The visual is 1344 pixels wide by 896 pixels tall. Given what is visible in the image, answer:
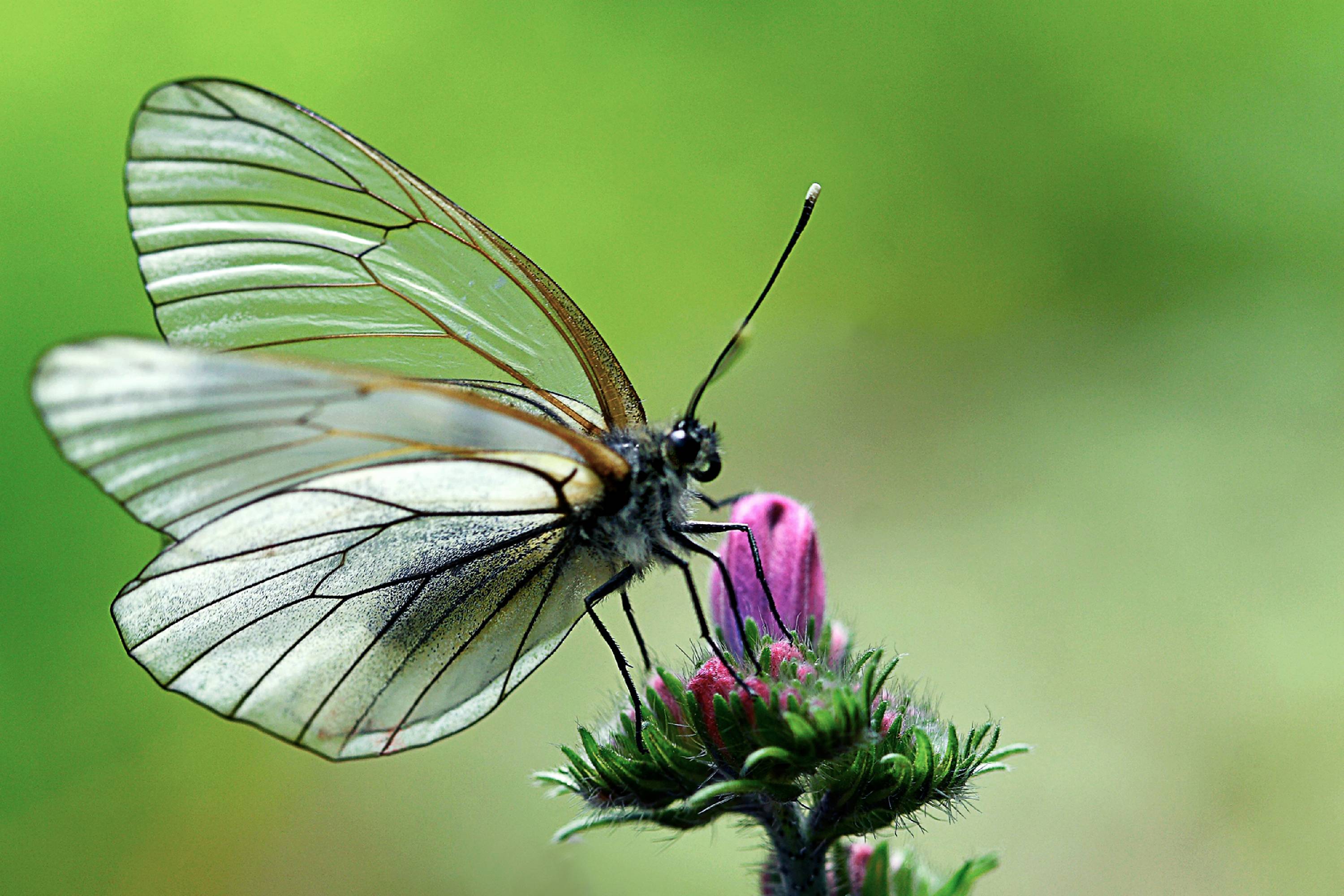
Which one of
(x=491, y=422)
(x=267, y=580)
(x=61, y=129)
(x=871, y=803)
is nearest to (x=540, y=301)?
(x=491, y=422)

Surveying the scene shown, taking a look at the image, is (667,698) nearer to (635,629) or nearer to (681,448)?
(635,629)

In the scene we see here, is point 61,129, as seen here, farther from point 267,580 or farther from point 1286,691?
point 1286,691

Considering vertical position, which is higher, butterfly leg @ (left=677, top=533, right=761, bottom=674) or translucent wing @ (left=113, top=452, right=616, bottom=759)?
butterfly leg @ (left=677, top=533, right=761, bottom=674)

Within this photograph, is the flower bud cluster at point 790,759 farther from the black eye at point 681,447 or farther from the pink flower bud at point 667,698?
the black eye at point 681,447

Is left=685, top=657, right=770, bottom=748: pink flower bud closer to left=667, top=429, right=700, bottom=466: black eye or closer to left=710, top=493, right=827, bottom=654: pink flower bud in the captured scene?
left=710, top=493, right=827, bottom=654: pink flower bud

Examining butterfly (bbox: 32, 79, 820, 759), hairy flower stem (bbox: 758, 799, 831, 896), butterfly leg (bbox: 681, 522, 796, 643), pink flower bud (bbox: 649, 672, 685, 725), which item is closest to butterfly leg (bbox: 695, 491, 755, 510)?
butterfly (bbox: 32, 79, 820, 759)

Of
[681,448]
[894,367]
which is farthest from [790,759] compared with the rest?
[894,367]
